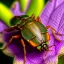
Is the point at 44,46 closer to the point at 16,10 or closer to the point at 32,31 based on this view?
the point at 32,31

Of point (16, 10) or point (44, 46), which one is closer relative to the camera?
point (44, 46)

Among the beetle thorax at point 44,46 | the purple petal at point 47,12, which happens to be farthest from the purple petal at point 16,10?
the beetle thorax at point 44,46

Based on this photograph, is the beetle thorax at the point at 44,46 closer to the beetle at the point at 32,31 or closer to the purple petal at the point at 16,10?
the beetle at the point at 32,31

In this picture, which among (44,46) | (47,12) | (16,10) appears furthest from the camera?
(16,10)

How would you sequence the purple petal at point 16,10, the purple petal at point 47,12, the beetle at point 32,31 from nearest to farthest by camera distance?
the beetle at point 32,31
the purple petal at point 47,12
the purple petal at point 16,10

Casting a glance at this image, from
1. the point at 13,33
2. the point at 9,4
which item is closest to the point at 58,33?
the point at 13,33

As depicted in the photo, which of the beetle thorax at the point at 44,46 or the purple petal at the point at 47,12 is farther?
the purple petal at the point at 47,12

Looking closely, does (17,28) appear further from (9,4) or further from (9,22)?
(9,4)

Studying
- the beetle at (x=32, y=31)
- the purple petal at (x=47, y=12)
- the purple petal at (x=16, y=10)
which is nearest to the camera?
the beetle at (x=32, y=31)

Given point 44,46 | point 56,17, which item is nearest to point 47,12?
point 56,17
